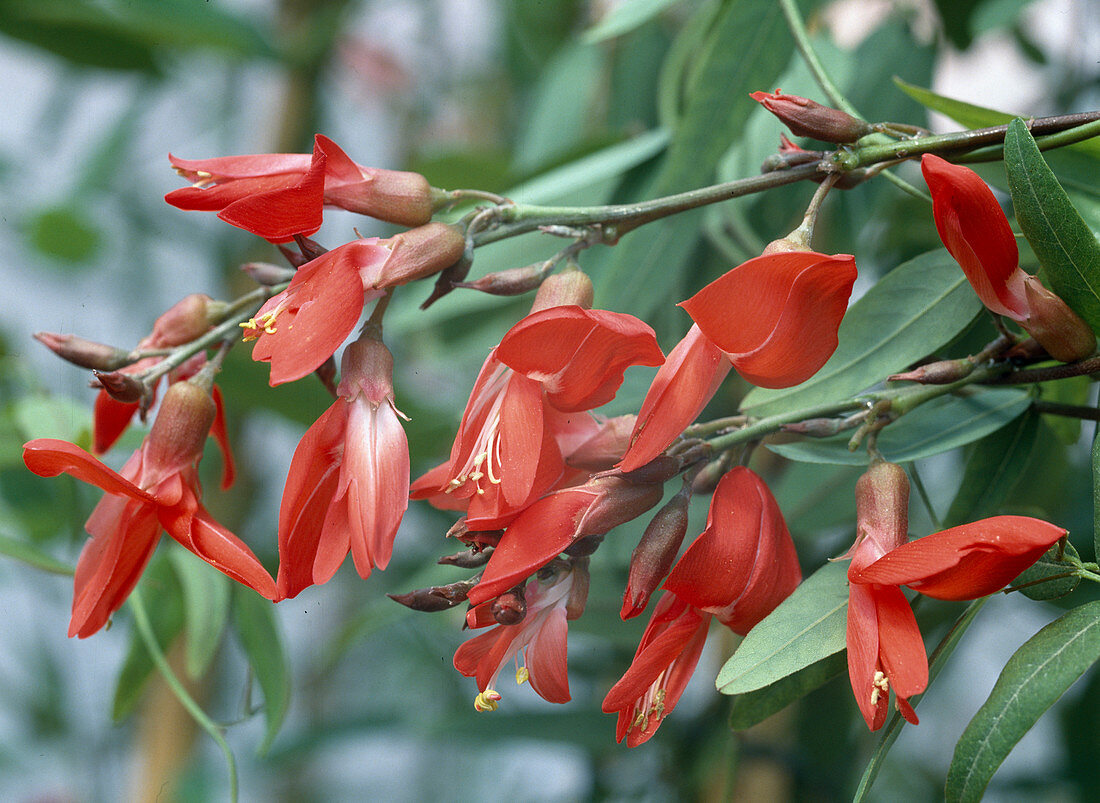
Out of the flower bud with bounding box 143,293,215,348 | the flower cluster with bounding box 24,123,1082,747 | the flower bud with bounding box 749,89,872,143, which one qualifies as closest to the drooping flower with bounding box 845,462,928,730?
the flower cluster with bounding box 24,123,1082,747

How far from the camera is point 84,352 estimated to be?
0.92 feet

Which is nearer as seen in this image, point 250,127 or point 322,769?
point 250,127

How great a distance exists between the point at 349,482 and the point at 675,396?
0.09 m

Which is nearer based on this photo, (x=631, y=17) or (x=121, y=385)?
(x=121, y=385)

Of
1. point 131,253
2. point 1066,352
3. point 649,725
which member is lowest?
point 131,253

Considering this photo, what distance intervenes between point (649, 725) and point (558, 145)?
1.59 feet

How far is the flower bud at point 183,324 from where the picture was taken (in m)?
0.29

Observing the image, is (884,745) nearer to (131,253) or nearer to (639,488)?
(639,488)

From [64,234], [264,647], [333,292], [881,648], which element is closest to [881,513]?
[881,648]

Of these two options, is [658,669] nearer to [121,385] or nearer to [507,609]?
[507,609]

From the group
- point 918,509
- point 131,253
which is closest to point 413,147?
point 131,253

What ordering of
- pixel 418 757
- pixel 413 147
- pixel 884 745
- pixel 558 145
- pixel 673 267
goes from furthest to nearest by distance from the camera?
pixel 418 757 → pixel 413 147 → pixel 558 145 → pixel 673 267 → pixel 884 745

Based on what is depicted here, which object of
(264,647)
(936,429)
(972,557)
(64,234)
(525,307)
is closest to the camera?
(972,557)

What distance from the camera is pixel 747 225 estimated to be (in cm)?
46
